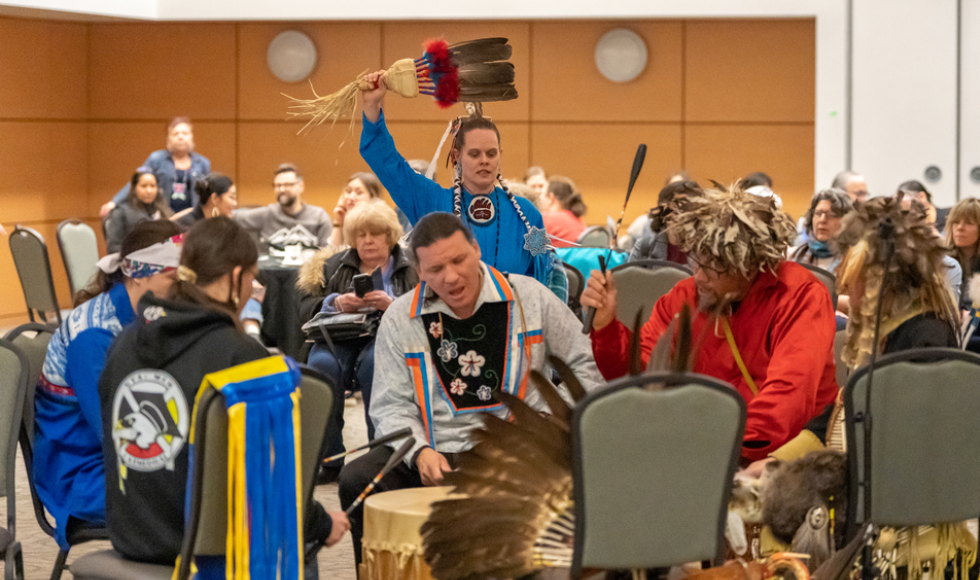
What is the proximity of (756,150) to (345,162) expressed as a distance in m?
3.86

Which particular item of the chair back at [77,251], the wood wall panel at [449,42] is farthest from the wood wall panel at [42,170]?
the wood wall panel at [449,42]

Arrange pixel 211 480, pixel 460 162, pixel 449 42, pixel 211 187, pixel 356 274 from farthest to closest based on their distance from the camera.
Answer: pixel 449 42 → pixel 211 187 → pixel 356 274 → pixel 460 162 → pixel 211 480

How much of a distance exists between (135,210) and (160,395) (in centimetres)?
589

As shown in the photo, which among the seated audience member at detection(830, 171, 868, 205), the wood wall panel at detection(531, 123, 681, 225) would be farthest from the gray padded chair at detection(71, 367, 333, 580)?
the wood wall panel at detection(531, 123, 681, 225)

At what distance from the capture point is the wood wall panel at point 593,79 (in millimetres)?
9766

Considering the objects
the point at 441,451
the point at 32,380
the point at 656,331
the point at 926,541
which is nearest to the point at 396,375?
the point at 441,451

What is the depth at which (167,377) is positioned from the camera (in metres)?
2.13

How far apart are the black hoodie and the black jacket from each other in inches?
91.2

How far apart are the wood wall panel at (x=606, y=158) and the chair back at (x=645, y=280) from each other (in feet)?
16.8

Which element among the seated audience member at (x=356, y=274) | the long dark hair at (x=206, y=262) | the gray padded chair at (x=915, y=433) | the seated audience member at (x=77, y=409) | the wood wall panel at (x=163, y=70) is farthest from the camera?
the wood wall panel at (x=163, y=70)

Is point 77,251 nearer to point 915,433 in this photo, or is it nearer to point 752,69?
point 752,69

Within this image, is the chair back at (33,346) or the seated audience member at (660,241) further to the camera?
the seated audience member at (660,241)

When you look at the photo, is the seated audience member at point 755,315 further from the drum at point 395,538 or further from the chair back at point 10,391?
the chair back at point 10,391

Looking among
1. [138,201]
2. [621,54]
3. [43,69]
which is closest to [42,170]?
[43,69]
